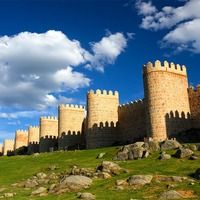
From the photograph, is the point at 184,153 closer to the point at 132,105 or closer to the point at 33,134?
the point at 132,105

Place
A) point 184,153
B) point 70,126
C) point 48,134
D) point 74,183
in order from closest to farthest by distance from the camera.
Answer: point 74,183
point 184,153
point 70,126
point 48,134

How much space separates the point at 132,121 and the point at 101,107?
610cm

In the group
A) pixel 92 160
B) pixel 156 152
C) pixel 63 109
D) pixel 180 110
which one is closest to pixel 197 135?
pixel 180 110

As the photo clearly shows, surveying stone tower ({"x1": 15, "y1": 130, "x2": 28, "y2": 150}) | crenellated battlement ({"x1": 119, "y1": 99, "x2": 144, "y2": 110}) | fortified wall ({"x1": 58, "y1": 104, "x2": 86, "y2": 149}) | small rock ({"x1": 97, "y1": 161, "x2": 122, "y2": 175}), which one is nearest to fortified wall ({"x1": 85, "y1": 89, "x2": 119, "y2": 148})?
crenellated battlement ({"x1": 119, "y1": 99, "x2": 144, "y2": 110})

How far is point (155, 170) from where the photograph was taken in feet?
99.2

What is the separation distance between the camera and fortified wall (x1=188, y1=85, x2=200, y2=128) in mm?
50656

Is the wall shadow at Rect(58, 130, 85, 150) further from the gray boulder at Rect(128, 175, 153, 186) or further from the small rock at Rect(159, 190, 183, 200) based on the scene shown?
the small rock at Rect(159, 190, 183, 200)

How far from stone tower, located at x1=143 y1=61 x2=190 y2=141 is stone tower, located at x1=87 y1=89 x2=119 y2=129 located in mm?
13302

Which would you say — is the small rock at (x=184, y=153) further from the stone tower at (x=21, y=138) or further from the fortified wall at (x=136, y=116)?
the stone tower at (x=21, y=138)

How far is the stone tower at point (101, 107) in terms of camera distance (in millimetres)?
63438

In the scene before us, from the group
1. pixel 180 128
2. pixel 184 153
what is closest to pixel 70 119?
pixel 180 128

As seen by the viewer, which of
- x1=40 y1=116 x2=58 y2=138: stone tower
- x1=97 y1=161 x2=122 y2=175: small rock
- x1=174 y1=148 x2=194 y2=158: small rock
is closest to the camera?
x1=97 y1=161 x2=122 y2=175: small rock

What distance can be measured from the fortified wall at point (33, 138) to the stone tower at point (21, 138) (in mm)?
7963

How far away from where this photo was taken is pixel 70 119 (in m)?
75.1
